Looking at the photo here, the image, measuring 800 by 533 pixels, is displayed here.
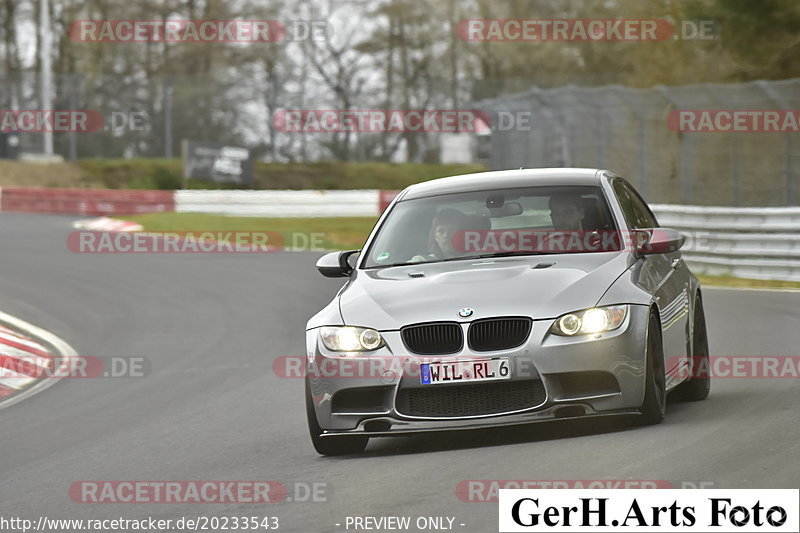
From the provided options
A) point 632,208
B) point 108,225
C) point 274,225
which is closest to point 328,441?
point 632,208

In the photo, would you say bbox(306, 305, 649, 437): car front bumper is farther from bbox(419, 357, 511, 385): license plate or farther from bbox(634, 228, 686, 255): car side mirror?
bbox(634, 228, 686, 255): car side mirror

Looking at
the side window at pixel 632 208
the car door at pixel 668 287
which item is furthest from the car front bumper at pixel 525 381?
the side window at pixel 632 208

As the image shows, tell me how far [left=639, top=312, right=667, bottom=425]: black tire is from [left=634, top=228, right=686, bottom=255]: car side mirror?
0.54 metres

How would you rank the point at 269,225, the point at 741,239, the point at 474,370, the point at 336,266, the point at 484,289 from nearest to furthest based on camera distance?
the point at 474,370
the point at 484,289
the point at 336,266
the point at 741,239
the point at 269,225

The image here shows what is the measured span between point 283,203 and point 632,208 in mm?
27627

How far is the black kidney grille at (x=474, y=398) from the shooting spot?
764cm

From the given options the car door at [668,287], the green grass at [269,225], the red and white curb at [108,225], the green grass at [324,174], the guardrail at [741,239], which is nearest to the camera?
the car door at [668,287]

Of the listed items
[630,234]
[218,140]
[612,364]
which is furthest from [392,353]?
[218,140]

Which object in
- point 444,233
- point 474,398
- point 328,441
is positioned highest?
point 444,233

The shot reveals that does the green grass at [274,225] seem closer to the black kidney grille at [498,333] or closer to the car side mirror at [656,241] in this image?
the car side mirror at [656,241]

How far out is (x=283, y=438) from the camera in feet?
29.6

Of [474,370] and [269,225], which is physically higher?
[474,370]

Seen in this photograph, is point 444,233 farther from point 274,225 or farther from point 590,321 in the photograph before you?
point 274,225

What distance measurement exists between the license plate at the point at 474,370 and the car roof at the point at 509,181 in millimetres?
1830
